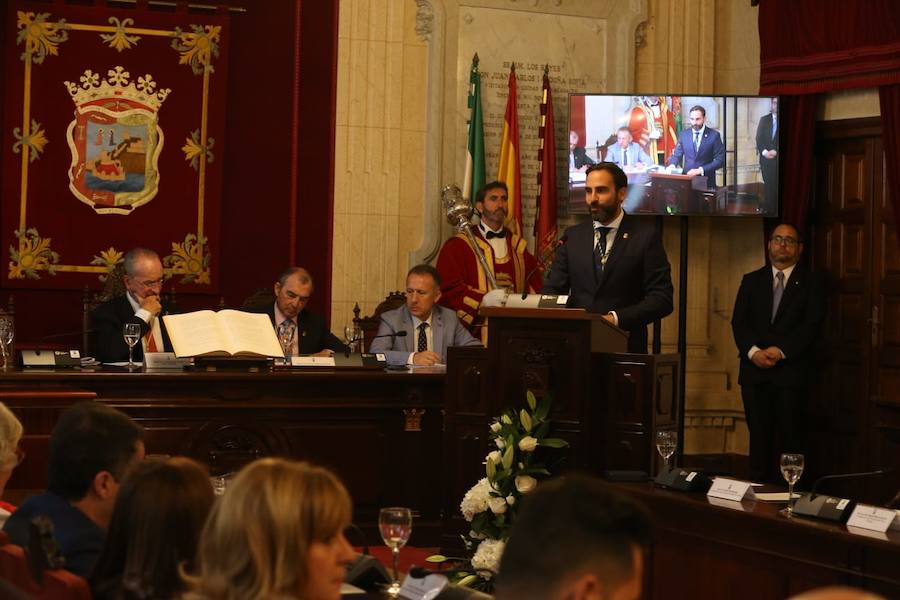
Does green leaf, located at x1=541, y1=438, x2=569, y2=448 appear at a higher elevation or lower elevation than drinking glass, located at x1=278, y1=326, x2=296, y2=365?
lower

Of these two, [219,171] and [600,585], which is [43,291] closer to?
[219,171]

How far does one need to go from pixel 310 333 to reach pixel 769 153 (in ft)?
11.5

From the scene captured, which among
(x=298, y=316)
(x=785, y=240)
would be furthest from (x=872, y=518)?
(x=785, y=240)

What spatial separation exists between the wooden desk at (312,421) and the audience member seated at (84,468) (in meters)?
3.28

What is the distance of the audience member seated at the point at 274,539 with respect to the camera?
Answer: 2018mm

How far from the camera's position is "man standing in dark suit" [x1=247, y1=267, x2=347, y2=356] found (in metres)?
7.33

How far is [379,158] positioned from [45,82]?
7.16 ft

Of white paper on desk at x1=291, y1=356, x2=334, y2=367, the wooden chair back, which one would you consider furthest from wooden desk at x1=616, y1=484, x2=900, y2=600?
the wooden chair back

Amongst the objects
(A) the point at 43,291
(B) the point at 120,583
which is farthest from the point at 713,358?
(B) the point at 120,583

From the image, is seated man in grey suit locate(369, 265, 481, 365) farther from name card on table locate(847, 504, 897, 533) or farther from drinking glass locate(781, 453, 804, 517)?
name card on table locate(847, 504, 897, 533)

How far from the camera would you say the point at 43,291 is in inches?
329

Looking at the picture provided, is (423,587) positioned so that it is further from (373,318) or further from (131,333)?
→ (373,318)

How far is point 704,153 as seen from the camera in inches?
359

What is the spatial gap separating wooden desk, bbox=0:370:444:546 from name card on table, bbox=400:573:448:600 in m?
3.72
